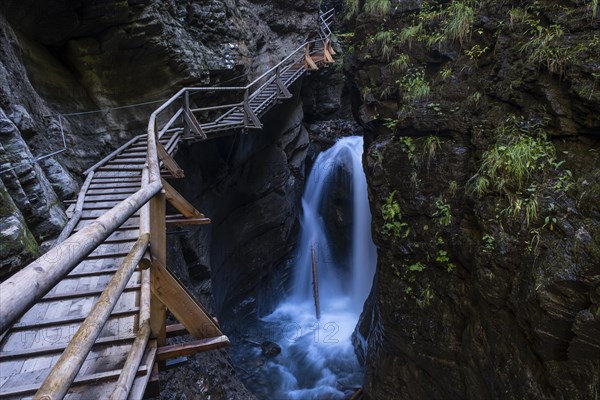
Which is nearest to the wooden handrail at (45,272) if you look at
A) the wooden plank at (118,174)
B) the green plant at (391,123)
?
the wooden plank at (118,174)

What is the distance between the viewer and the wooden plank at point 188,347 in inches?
103

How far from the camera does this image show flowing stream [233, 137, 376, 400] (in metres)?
10.6

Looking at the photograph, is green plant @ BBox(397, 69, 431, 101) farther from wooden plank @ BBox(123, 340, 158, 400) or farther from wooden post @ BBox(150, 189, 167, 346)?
wooden plank @ BBox(123, 340, 158, 400)

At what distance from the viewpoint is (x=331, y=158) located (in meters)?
16.3

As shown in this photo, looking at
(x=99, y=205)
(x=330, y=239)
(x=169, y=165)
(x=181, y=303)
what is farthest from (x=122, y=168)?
(x=330, y=239)

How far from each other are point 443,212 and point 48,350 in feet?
19.8

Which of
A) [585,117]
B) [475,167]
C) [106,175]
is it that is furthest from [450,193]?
[106,175]

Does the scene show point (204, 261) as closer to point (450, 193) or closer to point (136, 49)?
point (136, 49)

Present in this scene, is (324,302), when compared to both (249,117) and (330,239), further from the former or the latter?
(249,117)

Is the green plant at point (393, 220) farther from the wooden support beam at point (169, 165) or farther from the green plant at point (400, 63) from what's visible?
the wooden support beam at point (169, 165)

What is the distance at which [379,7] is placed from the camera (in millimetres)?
9031

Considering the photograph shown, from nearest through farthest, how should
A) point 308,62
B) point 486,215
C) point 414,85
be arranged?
point 486,215 < point 414,85 < point 308,62

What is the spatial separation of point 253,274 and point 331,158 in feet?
21.3

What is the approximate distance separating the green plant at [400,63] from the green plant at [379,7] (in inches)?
62.8
